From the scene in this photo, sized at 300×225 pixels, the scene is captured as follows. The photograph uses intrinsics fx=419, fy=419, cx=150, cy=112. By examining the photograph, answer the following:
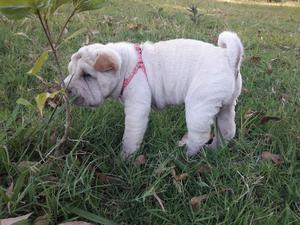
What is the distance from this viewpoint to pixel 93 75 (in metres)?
2.68

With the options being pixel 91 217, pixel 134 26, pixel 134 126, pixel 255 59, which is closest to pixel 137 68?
pixel 134 126

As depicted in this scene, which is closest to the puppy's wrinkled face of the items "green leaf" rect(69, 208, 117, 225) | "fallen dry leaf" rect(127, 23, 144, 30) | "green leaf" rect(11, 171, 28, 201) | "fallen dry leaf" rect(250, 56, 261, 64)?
"green leaf" rect(11, 171, 28, 201)

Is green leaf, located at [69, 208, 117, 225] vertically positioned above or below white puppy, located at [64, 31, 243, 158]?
below

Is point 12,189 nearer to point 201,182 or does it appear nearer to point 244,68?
point 201,182

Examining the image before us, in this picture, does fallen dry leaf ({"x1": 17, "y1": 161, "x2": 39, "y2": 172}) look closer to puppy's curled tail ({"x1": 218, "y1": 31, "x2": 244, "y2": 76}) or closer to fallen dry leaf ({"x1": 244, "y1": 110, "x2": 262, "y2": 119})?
puppy's curled tail ({"x1": 218, "y1": 31, "x2": 244, "y2": 76})

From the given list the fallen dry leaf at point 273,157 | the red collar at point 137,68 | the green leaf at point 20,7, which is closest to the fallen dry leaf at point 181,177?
the fallen dry leaf at point 273,157

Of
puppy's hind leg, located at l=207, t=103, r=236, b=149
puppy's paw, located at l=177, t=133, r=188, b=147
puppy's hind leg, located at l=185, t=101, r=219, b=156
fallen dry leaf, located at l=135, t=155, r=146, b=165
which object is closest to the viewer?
fallen dry leaf, located at l=135, t=155, r=146, b=165

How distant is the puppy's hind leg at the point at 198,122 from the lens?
8.51 feet

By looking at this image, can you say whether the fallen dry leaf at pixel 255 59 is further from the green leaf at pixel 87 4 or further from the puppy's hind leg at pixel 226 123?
the green leaf at pixel 87 4

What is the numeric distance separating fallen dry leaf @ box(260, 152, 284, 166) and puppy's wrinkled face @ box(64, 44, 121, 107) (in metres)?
1.07

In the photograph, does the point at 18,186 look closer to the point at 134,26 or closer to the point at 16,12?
the point at 16,12

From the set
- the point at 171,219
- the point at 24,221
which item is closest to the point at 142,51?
A: the point at 171,219

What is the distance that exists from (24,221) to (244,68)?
126 inches

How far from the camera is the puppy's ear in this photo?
260 centimetres
